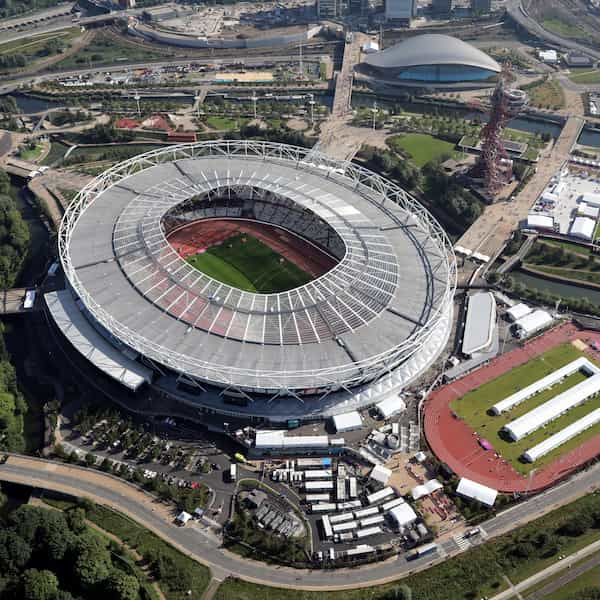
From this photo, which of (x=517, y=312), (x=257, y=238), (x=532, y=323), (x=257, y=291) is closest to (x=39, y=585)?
(x=257, y=291)

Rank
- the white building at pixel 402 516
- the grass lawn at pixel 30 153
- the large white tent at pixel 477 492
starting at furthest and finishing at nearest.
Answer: the grass lawn at pixel 30 153 → the large white tent at pixel 477 492 → the white building at pixel 402 516

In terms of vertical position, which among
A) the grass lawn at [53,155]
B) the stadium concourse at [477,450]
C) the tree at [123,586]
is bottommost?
the stadium concourse at [477,450]

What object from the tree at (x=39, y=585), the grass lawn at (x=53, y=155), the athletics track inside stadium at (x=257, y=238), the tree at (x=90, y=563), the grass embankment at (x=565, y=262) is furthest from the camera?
the grass lawn at (x=53, y=155)

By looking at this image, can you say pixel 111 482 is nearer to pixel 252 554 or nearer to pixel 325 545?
A: pixel 252 554

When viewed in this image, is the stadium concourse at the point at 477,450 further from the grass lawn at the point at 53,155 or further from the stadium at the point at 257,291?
the grass lawn at the point at 53,155

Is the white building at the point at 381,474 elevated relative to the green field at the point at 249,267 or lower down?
lower down

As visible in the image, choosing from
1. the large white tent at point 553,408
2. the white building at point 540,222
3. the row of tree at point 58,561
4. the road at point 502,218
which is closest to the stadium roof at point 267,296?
the road at point 502,218
